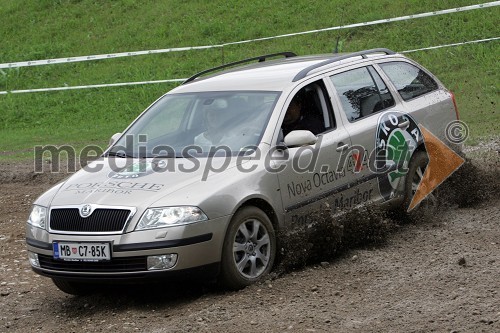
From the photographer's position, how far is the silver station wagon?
6.80 meters

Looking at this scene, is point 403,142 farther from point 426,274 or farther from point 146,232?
point 146,232

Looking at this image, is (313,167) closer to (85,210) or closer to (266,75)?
(266,75)

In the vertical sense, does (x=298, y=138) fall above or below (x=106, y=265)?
above

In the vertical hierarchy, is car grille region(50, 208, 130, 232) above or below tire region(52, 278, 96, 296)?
above

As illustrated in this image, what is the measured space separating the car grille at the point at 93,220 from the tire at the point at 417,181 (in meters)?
3.25

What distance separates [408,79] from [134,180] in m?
3.52

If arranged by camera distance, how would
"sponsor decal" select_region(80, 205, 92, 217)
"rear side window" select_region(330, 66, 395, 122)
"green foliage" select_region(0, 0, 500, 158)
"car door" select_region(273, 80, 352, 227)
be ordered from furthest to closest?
"green foliage" select_region(0, 0, 500, 158), "rear side window" select_region(330, 66, 395, 122), "car door" select_region(273, 80, 352, 227), "sponsor decal" select_region(80, 205, 92, 217)

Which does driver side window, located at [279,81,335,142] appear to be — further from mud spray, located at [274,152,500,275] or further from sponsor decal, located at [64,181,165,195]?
sponsor decal, located at [64,181,165,195]

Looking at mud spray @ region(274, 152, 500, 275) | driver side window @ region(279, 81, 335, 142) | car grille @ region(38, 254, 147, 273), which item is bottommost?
mud spray @ region(274, 152, 500, 275)

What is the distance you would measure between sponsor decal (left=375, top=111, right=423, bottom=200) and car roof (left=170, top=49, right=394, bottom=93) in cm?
73

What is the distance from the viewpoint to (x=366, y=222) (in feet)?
26.8

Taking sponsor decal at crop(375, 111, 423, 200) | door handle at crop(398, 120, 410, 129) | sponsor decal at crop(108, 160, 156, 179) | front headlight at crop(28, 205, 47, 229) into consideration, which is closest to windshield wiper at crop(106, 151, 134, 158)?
sponsor decal at crop(108, 160, 156, 179)

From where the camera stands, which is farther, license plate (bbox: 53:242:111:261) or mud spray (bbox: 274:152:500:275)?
mud spray (bbox: 274:152:500:275)

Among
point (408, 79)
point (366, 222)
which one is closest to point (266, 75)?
point (366, 222)
